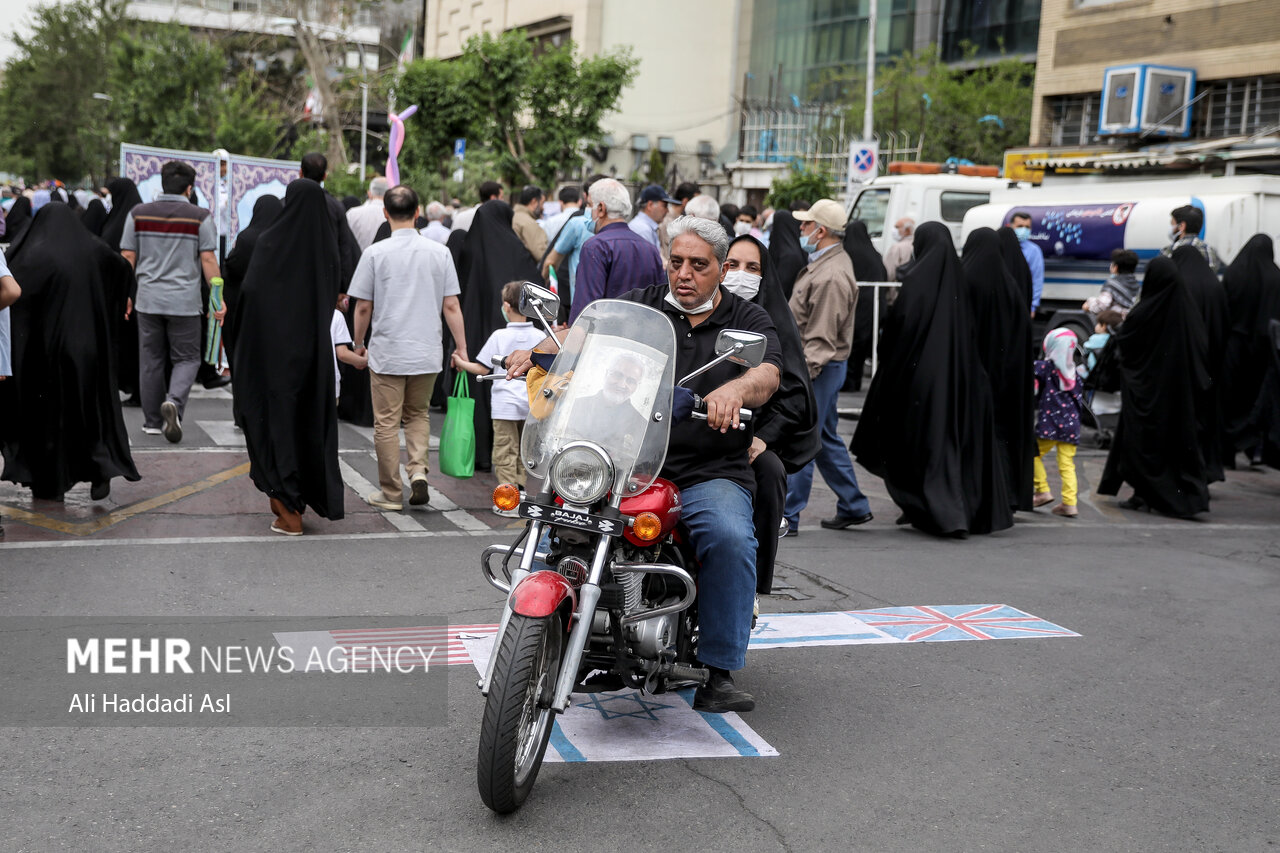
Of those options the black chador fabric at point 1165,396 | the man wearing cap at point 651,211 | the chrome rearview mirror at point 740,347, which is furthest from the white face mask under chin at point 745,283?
the black chador fabric at point 1165,396

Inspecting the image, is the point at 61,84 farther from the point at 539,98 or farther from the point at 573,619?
the point at 573,619

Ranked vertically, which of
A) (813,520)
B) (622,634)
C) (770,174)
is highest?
(770,174)

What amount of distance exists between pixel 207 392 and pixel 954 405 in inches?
300

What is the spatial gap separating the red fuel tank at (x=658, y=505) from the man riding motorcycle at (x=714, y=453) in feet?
0.70

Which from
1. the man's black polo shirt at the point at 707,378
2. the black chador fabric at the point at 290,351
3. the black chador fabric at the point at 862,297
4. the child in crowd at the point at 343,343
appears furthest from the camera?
the black chador fabric at the point at 862,297

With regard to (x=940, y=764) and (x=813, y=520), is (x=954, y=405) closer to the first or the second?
(x=813, y=520)

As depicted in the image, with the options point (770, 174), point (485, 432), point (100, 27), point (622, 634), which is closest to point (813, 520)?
point (485, 432)

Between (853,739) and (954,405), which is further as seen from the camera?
(954,405)

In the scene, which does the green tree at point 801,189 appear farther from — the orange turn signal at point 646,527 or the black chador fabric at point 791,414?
the orange turn signal at point 646,527

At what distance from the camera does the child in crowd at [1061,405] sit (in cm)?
945

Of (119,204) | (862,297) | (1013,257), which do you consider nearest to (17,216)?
(119,204)

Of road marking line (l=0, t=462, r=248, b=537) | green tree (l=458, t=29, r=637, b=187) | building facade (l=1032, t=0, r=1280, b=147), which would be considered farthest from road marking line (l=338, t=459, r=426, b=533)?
green tree (l=458, t=29, r=637, b=187)

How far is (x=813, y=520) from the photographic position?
9008 millimetres

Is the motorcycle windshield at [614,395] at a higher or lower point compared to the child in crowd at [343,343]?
higher
